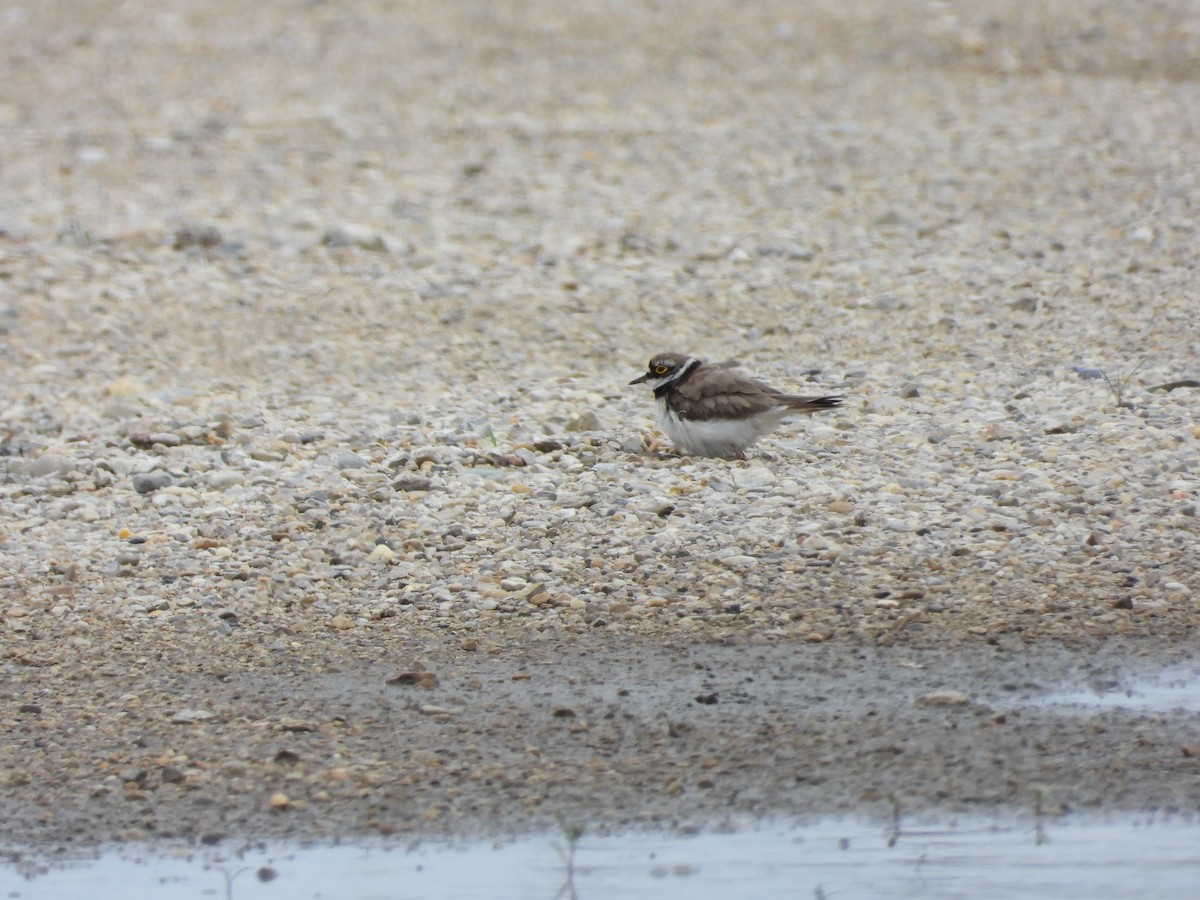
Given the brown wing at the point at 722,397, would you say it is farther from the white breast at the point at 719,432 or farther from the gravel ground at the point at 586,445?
the gravel ground at the point at 586,445

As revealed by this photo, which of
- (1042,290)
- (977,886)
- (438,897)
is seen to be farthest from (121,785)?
(1042,290)

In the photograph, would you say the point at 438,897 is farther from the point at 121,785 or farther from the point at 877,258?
the point at 877,258

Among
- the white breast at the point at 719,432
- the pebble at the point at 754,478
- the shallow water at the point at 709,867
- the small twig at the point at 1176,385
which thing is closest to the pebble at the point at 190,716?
the shallow water at the point at 709,867

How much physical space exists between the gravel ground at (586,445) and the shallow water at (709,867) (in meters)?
0.14

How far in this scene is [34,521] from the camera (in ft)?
25.0

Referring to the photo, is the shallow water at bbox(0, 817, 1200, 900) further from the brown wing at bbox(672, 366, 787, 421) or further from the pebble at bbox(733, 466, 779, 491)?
the brown wing at bbox(672, 366, 787, 421)

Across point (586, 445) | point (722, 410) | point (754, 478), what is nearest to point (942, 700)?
point (754, 478)

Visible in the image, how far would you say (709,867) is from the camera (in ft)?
15.4

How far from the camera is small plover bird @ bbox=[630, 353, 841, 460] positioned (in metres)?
7.68

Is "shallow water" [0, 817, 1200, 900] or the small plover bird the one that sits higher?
the small plover bird

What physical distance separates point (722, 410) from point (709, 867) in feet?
10.7

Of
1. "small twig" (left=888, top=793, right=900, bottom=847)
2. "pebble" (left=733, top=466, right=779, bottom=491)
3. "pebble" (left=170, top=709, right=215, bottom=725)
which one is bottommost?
"small twig" (left=888, top=793, right=900, bottom=847)

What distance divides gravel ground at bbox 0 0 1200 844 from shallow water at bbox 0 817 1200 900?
14 cm

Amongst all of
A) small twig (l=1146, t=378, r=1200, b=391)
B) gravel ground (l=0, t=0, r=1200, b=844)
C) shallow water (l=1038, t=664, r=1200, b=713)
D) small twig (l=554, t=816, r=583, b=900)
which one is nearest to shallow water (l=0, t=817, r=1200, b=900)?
small twig (l=554, t=816, r=583, b=900)
